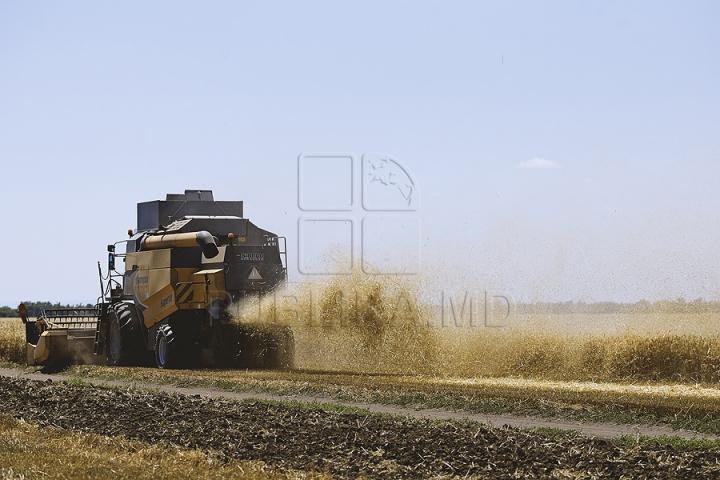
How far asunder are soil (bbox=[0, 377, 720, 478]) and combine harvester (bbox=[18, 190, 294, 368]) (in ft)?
19.5

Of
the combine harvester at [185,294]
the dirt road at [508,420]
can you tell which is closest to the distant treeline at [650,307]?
the combine harvester at [185,294]

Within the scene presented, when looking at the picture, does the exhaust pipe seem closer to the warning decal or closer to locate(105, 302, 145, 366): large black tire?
the warning decal

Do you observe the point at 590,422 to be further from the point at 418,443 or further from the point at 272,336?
the point at 272,336

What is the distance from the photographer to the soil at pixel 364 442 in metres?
9.36

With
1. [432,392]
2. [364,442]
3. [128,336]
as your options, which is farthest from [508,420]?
[128,336]

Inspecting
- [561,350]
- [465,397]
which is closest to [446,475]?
[465,397]

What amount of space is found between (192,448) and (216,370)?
32.6ft

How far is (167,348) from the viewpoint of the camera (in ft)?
70.9

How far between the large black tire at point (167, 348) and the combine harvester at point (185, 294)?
2 centimetres

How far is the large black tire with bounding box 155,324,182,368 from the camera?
844 inches

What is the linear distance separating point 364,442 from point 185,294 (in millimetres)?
11488

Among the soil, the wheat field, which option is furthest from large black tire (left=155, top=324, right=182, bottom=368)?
the soil

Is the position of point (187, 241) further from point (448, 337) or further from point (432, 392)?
point (432, 392)

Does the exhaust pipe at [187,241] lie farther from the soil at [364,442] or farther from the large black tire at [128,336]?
the soil at [364,442]
